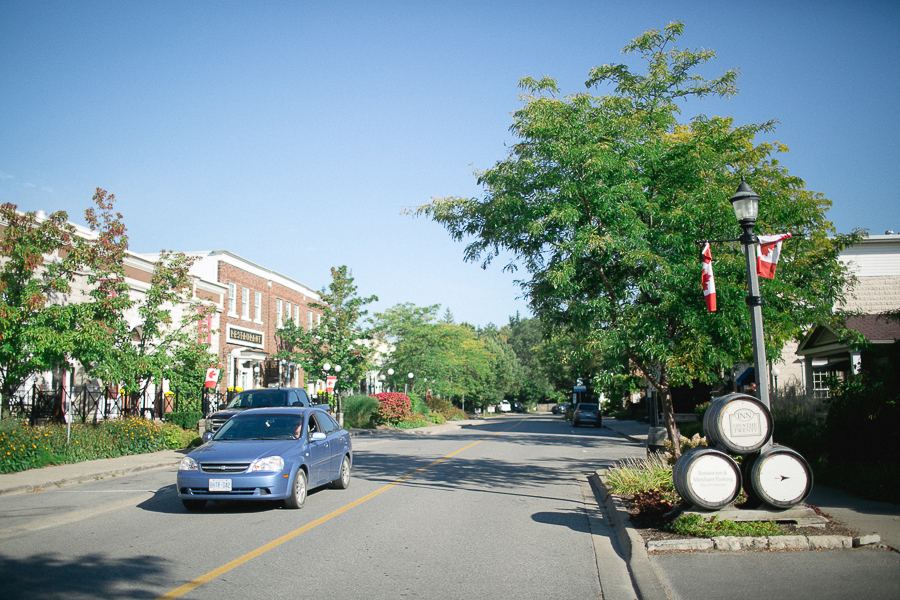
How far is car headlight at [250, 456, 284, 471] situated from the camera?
9492mm

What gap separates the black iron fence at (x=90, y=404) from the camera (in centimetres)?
2000

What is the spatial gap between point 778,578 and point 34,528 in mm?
8798

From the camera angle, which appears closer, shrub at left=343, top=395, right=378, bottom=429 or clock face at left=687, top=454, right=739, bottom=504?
clock face at left=687, top=454, right=739, bottom=504

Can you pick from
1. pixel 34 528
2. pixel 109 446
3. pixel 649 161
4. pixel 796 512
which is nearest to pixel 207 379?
pixel 109 446

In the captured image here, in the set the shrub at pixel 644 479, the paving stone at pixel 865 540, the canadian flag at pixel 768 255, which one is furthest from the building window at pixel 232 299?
the paving stone at pixel 865 540

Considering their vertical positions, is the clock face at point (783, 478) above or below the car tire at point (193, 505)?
above

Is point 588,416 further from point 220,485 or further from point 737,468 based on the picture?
point 737,468

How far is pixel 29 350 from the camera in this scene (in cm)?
1723

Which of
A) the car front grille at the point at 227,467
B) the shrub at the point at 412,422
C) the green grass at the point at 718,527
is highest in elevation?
the car front grille at the point at 227,467

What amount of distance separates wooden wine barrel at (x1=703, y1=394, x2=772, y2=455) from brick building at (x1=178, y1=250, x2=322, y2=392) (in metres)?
27.1


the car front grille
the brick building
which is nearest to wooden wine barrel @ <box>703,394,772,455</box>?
the car front grille

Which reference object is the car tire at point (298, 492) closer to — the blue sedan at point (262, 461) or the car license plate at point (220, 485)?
the blue sedan at point (262, 461)

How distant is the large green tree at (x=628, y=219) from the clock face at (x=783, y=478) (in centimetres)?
324

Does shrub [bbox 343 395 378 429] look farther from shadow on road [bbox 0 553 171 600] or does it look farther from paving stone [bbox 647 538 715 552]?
paving stone [bbox 647 538 715 552]
